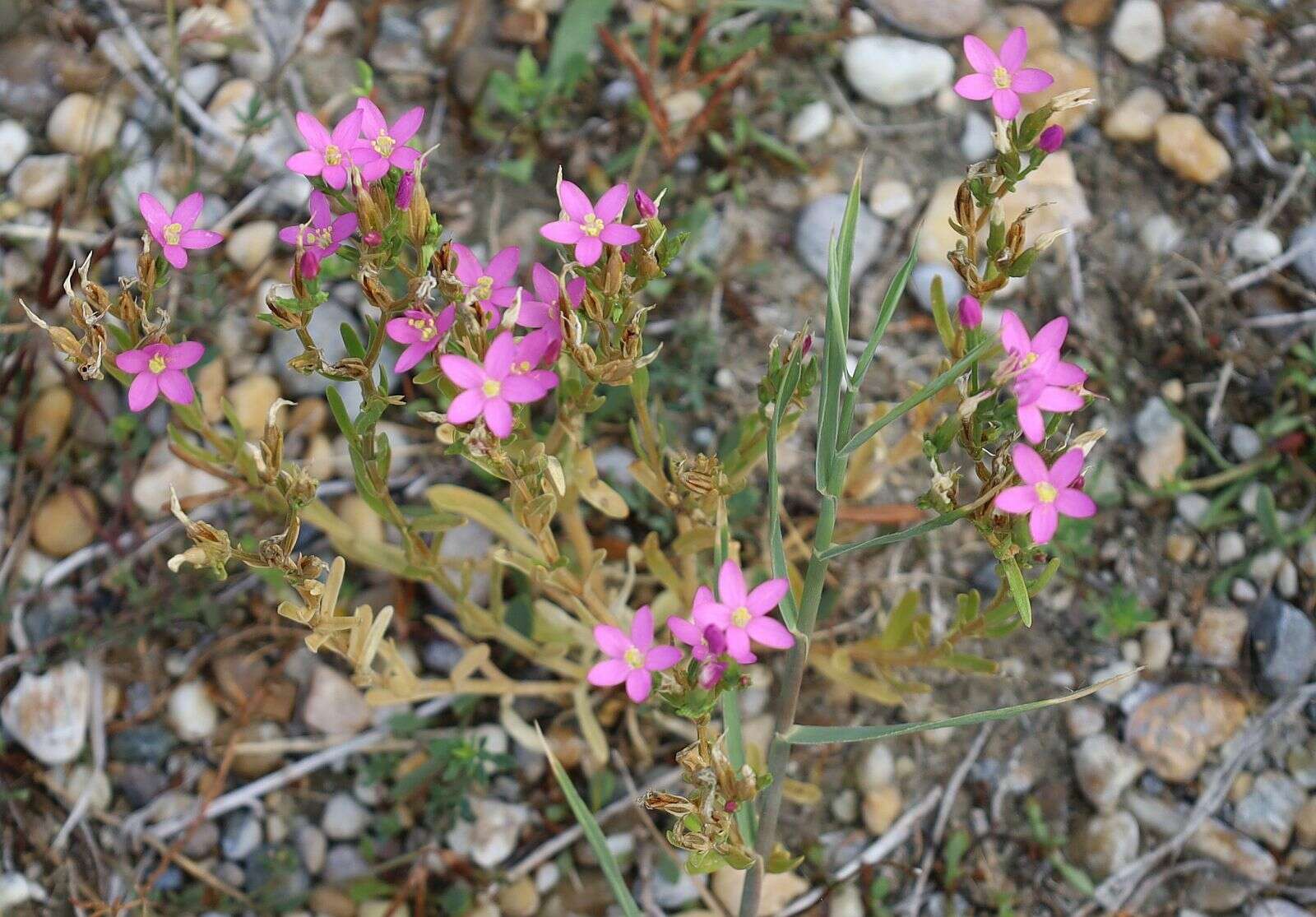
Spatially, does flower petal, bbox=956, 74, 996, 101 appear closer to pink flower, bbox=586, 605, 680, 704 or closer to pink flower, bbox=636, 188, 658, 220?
pink flower, bbox=636, 188, 658, 220

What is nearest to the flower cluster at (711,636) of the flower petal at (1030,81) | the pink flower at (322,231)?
the pink flower at (322,231)

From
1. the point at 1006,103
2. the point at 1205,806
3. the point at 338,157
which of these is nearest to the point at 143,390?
the point at 338,157

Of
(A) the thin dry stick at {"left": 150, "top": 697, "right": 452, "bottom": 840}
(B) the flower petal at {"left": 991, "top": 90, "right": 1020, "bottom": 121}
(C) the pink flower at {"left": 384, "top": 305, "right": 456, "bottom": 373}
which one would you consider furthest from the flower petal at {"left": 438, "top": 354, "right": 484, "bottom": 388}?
(A) the thin dry stick at {"left": 150, "top": 697, "right": 452, "bottom": 840}

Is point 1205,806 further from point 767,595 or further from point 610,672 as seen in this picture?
point 610,672

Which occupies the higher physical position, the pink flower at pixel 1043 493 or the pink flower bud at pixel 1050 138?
the pink flower bud at pixel 1050 138

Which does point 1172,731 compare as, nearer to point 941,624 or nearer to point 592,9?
point 941,624

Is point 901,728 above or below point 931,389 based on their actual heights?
below

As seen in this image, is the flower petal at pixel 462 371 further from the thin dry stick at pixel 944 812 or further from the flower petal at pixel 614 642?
the thin dry stick at pixel 944 812
